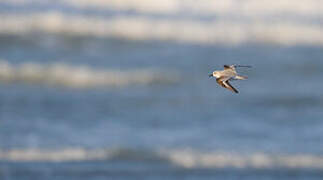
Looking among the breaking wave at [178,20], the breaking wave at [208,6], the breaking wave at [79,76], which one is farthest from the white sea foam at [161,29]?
the breaking wave at [79,76]

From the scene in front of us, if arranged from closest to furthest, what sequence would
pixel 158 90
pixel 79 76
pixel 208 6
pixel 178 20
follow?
pixel 158 90
pixel 79 76
pixel 178 20
pixel 208 6

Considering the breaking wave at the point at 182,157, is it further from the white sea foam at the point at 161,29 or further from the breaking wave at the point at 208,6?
the breaking wave at the point at 208,6

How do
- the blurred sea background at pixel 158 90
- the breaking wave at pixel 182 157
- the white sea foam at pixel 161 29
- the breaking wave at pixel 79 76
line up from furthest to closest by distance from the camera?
the white sea foam at pixel 161 29 → the breaking wave at pixel 79 76 → the blurred sea background at pixel 158 90 → the breaking wave at pixel 182 157

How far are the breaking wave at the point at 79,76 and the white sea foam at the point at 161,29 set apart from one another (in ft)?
6.49

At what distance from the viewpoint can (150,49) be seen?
17.4 meters

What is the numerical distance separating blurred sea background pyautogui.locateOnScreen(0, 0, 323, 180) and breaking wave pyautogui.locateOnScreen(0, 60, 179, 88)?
0.02 m

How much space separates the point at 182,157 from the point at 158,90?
395cm

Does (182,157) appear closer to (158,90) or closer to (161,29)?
(158,90)

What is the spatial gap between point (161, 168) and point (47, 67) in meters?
5.57

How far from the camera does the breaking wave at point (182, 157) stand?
11.0m

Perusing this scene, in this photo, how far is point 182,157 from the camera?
1129 cm

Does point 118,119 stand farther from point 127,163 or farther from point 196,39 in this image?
point 196,39

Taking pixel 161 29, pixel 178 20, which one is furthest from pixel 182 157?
pixel 178 20

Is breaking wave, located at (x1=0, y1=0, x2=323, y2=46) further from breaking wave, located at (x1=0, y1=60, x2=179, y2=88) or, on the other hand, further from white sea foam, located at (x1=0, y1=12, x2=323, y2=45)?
breaking wave, located at (x1=0, y1=60, x2=179, y2=88)
